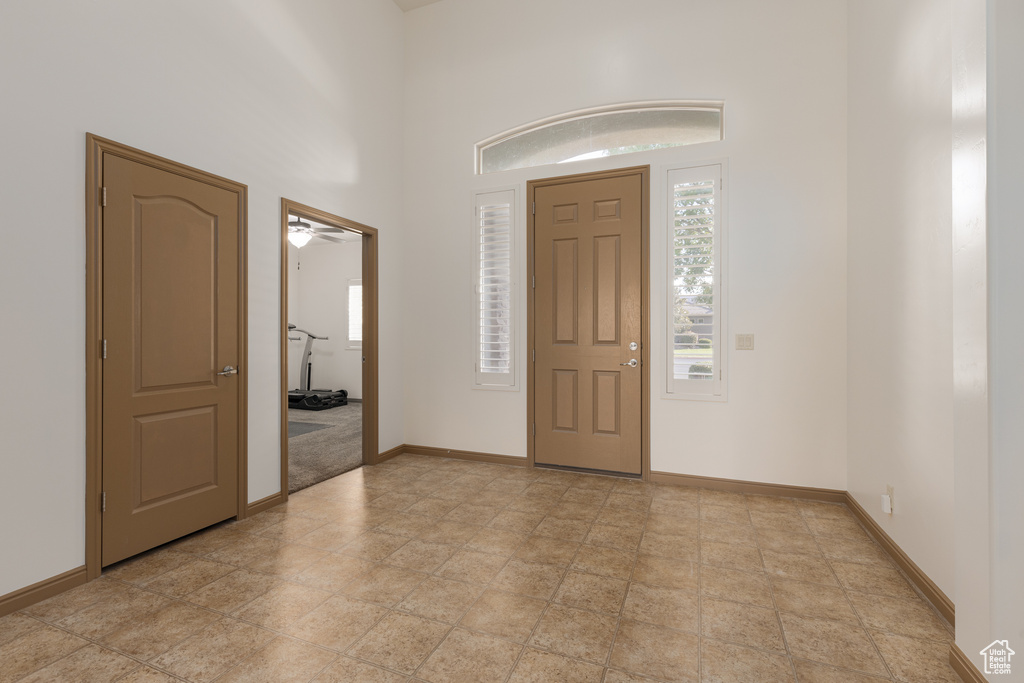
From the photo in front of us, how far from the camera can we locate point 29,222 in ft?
7.06

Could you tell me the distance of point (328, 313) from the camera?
895 cm

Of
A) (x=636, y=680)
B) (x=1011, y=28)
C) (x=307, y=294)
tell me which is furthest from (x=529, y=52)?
(x=307, y=294)

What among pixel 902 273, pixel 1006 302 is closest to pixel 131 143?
pixel 1006 302

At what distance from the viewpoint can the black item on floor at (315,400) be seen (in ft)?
25.7

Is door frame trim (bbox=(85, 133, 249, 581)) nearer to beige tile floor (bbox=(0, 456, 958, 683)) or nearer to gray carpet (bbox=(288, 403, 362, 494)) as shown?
beige tile floor (bbox=(0, 456, 958, 683))

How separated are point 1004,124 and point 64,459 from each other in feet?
13.0

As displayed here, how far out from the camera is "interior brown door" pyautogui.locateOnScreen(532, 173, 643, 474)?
405 cm

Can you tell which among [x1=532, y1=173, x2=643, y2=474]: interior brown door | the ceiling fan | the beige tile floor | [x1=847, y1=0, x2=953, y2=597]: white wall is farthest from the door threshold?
the ceiling fan

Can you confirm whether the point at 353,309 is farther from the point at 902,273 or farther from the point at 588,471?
the point at 902,273

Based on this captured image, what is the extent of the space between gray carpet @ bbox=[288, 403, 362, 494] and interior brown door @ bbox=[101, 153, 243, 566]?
0.99m

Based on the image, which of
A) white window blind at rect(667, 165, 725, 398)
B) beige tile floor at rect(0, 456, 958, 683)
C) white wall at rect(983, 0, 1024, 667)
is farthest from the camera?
white window blind at rect(667, 165, 725, 398)

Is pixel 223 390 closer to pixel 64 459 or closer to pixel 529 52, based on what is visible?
pixel 64 459

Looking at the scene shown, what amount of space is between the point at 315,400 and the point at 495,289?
4.72m

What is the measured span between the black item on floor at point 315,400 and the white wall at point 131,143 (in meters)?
4.45
